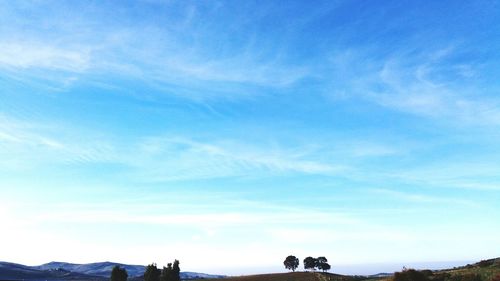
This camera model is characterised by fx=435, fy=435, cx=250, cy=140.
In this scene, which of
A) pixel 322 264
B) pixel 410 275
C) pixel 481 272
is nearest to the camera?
pixel 410 275

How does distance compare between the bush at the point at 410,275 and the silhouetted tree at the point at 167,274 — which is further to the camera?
the silhouetted tree at the point at 167,274

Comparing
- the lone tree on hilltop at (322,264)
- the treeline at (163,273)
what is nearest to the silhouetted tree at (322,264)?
the lone tree on hilltop at (322,264)

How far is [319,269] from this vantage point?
6609 inches

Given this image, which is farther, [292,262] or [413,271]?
[292,262]

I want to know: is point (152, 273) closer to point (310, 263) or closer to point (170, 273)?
point (170, 273)

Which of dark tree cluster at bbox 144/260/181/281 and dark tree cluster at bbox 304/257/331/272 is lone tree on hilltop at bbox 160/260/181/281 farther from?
dark tree cluster at bbox 304/257/331/272

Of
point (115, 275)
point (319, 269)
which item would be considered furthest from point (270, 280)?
point (115, 275)

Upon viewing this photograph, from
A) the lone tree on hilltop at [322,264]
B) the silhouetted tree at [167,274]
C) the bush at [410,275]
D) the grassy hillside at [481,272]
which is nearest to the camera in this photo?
the grassy hillside at [481,272]

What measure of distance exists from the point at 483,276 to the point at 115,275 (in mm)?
77183

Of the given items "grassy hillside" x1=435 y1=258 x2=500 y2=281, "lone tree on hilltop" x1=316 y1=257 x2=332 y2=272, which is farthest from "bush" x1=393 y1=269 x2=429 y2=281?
"lone tree on hilltop" x1=316 y1=257 x2=332 y2=272

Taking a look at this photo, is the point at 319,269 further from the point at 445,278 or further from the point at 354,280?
the point at 445,278

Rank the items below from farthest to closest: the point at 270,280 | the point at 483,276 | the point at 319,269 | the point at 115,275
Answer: the point at 319,269, the point at 270,280, the point at 115,275, the point at 483,276

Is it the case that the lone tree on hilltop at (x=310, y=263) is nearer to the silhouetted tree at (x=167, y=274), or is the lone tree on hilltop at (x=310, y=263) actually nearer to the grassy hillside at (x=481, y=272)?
the silhouetted tree at (x=167, y=274)

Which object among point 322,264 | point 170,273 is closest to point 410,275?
point 170,273
